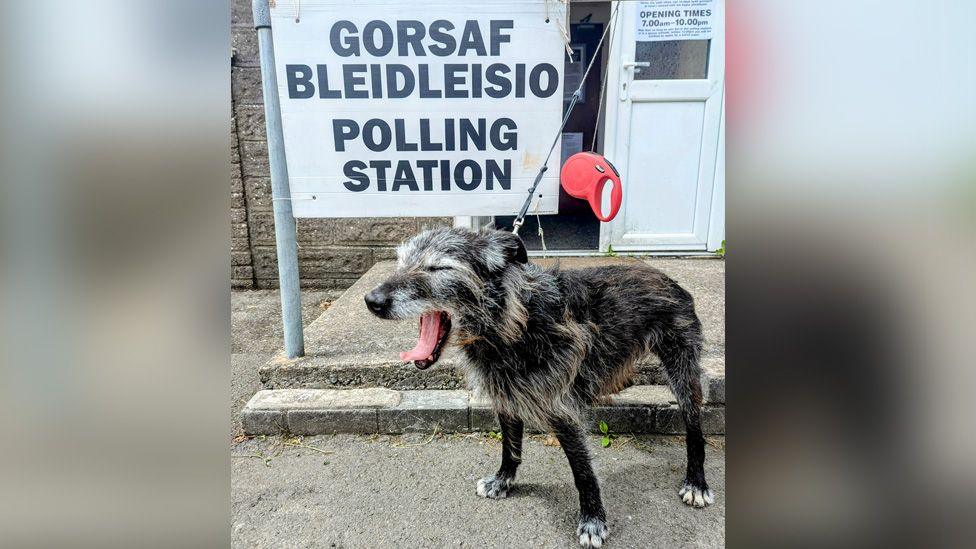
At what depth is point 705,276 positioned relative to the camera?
3.43m

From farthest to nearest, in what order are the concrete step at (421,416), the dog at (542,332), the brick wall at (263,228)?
1. the brick wall at (263,228)
2. the concrete step at (421,416)
3. the dog at (542,332)

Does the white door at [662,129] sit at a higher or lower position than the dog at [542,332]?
higher

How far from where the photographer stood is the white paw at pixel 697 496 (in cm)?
200

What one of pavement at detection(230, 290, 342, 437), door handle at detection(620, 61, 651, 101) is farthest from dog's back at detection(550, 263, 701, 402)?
door handle at detection(620, 61, 651, 101)

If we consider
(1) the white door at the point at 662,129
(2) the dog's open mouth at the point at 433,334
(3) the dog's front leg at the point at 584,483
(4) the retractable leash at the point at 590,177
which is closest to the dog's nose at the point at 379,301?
(2) the dog's open mouth at the point at 433,334

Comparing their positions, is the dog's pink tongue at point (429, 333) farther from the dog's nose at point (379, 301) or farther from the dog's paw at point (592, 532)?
the dog's paw at point (592, 532)

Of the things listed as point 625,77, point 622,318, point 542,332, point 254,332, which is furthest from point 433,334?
point 625,77

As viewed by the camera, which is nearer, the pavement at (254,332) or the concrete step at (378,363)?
the concrete step at (378,363)

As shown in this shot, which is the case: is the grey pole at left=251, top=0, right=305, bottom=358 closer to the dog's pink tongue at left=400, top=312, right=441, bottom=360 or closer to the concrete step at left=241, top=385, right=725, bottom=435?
the concrete step at left=241, top=385, right=725, bottom=435

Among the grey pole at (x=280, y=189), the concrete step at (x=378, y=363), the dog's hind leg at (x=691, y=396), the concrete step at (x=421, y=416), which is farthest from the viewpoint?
the concrete step at (x=378, y=363)

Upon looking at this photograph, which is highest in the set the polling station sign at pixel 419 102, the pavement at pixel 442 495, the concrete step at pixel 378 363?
the polling station sign at pixel 419 102
